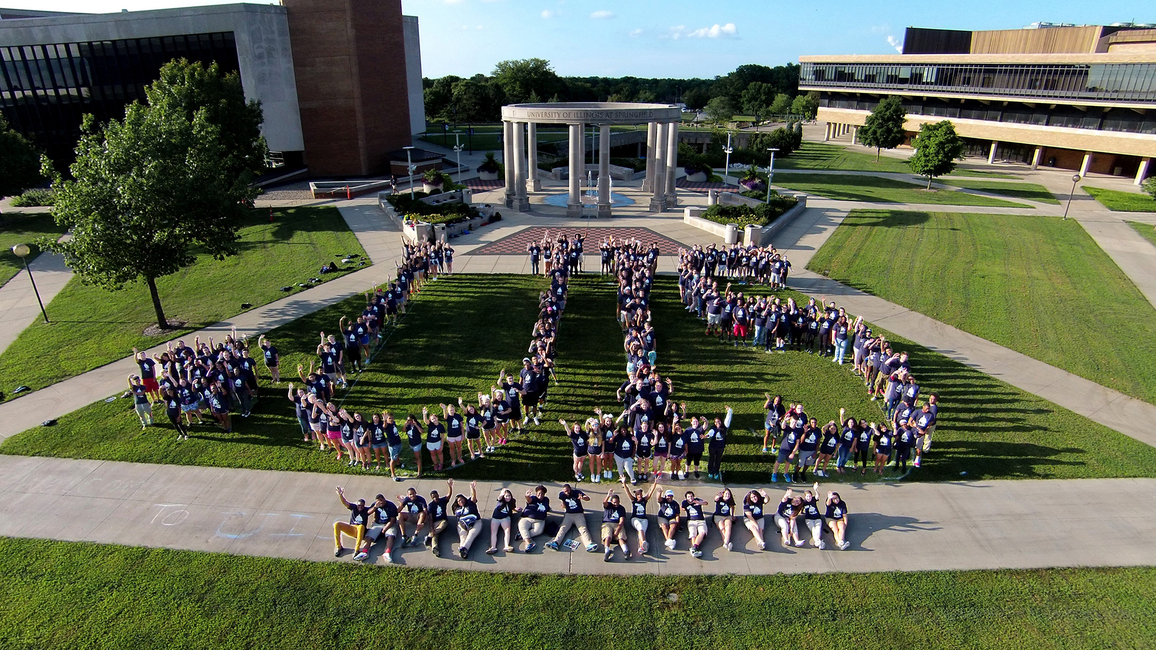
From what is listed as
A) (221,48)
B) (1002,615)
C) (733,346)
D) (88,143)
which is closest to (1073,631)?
(1002,615)

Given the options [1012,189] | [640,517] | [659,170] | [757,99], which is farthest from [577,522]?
[757,99]

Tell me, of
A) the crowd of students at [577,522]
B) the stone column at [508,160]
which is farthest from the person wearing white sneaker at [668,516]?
the stone column at [508,160]

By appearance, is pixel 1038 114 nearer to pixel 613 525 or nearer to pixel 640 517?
pixel 640 517

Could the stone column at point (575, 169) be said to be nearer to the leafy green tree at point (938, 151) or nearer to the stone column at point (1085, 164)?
the leafy green tree at point (938, 151)

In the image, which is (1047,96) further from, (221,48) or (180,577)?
(180,577)

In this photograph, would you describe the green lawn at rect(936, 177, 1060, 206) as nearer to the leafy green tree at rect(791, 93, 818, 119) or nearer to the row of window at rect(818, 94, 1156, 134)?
the row of window at rect(818, 94, 1156, 134)
